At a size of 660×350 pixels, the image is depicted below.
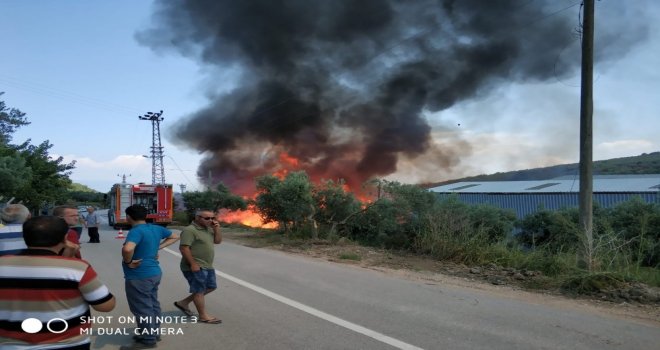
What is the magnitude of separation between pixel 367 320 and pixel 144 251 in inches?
97.5

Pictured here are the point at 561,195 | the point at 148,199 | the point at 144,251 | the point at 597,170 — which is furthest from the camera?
the point at 597,170

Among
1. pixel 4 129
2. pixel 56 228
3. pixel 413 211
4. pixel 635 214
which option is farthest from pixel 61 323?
pixel 4 129

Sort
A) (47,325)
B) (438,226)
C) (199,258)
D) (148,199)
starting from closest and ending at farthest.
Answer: (47,325), (199,258), (438,226), (148,199)

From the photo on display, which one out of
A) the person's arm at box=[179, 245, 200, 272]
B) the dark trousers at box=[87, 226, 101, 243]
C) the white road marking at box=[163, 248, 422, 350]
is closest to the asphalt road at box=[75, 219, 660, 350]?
the white road marking at box=[163, 248, 422, 350]

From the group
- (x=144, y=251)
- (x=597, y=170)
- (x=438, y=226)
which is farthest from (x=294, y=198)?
(x=597, y=170)

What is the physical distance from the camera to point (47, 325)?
2.41 meters

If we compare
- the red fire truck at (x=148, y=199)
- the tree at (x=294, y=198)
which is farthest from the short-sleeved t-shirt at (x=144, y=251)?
the red fire truck at (x=148, y=199)

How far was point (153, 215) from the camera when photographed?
25406mm

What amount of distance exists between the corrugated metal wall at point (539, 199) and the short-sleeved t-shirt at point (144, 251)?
16.6 m

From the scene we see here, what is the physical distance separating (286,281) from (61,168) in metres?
23.4

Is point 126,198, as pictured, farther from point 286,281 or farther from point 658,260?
point 658,260

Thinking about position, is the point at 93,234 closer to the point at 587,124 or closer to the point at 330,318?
the point at 330,318

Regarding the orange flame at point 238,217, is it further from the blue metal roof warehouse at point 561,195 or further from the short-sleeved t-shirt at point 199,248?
the short-sleeved t-shirt at point 199,248

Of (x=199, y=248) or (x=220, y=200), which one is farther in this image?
(x=220, y=200)
